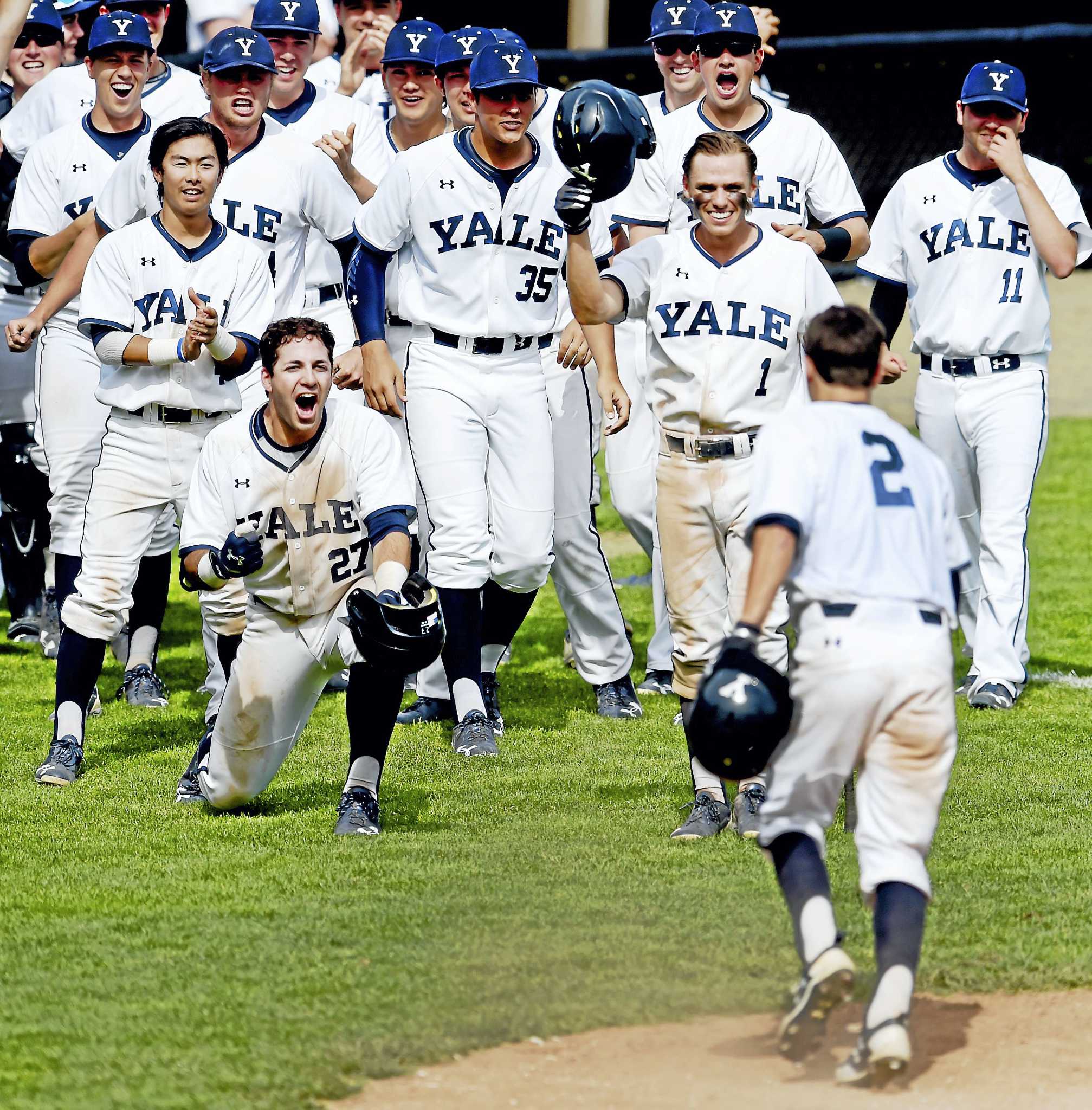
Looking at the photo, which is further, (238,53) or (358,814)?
(238,53)

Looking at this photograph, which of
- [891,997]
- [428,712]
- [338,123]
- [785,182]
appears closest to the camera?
[891,997]

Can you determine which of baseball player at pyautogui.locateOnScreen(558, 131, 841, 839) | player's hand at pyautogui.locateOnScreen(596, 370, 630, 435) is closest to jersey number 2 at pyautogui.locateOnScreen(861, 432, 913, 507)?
baseball player at pyautogui.locateOnScreen(558, 131, 841, 839)

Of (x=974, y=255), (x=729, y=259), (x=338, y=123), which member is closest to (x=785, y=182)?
(x=974, y=255)

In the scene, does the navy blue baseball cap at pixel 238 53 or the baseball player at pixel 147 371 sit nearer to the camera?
the baseball player at pixel 147 371

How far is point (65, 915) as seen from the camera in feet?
15.1

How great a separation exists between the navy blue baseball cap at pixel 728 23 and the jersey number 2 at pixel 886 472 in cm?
308

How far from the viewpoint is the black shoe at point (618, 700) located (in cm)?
689

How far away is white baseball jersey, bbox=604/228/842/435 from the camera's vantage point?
17.2 feet

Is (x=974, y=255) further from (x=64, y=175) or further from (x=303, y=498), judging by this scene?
(x=64, y=175)

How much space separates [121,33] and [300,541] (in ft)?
8.70

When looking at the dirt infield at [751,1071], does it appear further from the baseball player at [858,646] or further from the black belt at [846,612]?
the black belt at [846,612]

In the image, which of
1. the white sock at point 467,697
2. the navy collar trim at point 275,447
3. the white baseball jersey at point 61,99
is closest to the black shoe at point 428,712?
the white sock at point 467,697

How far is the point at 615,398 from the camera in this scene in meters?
5.96

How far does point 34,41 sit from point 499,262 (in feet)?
10.5
